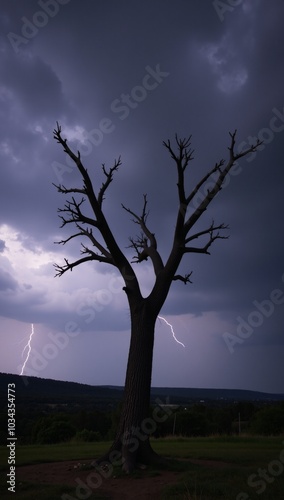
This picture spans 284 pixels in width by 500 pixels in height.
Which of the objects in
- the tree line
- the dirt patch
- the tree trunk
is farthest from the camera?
the tree line

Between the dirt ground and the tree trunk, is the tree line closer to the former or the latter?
the tree trunk

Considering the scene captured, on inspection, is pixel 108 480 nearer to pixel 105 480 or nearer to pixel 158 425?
pixel 105 480

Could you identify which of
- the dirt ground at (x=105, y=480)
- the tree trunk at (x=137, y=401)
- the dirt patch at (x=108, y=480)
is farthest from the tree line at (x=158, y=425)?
the dirt patch at (x=108, y=480)

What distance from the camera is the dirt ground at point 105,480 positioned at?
26.0 ft

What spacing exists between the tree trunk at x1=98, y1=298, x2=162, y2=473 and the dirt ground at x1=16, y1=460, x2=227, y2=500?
23.0 inches

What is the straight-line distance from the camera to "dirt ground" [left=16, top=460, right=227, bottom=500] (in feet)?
26.0

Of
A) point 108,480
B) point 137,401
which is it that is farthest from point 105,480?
point 137,401

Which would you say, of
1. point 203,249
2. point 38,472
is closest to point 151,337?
point 203,249

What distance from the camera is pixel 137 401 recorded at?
1051cm

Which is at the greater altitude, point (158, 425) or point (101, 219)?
point (101, 219)

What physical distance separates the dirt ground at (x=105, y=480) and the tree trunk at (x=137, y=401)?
0.58m

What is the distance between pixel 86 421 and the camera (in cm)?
4631

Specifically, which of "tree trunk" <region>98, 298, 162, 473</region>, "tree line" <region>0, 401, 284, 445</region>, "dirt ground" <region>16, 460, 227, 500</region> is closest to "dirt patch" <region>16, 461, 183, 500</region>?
"dirt ground" <region>16, 460, 227, 500</region>

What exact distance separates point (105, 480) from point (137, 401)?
199cm
